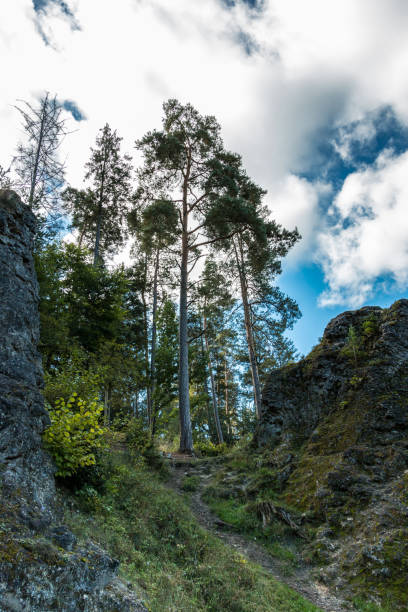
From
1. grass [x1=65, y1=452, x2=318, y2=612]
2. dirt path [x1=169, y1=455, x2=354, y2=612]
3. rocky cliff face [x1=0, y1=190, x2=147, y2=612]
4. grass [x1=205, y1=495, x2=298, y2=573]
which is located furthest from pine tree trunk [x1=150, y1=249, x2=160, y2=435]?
rocky cliff face [x1=0, y1=190, x2=147, y2=612]

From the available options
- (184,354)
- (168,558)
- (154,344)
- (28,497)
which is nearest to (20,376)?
(28,497)

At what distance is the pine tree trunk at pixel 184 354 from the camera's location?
1430cm

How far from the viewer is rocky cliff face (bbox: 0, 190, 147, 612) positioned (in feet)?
7.00

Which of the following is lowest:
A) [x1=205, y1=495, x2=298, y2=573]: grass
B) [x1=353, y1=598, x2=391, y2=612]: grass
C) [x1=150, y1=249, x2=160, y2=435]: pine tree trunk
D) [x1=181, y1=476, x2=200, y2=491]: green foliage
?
[x1=353, y1=598, x2=391, y2=612]: grass

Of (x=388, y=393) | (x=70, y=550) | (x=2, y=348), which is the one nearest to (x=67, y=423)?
(x=2, y=348)

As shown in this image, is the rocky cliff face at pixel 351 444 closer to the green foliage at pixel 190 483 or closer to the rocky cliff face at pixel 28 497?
the green foliage at pixel 190 483

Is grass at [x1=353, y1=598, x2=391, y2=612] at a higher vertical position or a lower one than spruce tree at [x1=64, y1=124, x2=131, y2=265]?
lower

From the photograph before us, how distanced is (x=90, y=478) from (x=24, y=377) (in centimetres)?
207

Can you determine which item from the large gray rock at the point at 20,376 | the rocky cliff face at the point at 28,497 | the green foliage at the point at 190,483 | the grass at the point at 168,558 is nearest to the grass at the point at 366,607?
the grass at the point at 168,558

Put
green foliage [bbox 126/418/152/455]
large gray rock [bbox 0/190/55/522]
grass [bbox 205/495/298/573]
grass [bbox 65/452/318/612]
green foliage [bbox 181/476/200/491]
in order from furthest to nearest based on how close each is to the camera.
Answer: green foliage [bbox 181/476/200/491] → green foliage [bbox 126/418/152/455] → grass [bbox 205/495/298/573] → grass [bbox 65/452/318/612] → large gray rock [bbox 0/190/55/522]

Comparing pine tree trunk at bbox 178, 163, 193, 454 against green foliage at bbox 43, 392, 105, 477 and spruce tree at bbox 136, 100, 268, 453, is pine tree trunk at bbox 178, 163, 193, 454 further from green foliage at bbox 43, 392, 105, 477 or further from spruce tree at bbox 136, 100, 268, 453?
green foliage at bbox 43, 392, 105, 477

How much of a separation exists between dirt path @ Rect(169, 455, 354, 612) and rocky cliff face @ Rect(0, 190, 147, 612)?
3945mm

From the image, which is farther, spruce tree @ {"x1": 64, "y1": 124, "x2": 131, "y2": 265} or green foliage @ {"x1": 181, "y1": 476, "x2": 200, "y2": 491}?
spruce tree @ {"x1": 64, "y1": 124, "x2": 131, "y2": 265}

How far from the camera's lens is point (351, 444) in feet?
26.8
